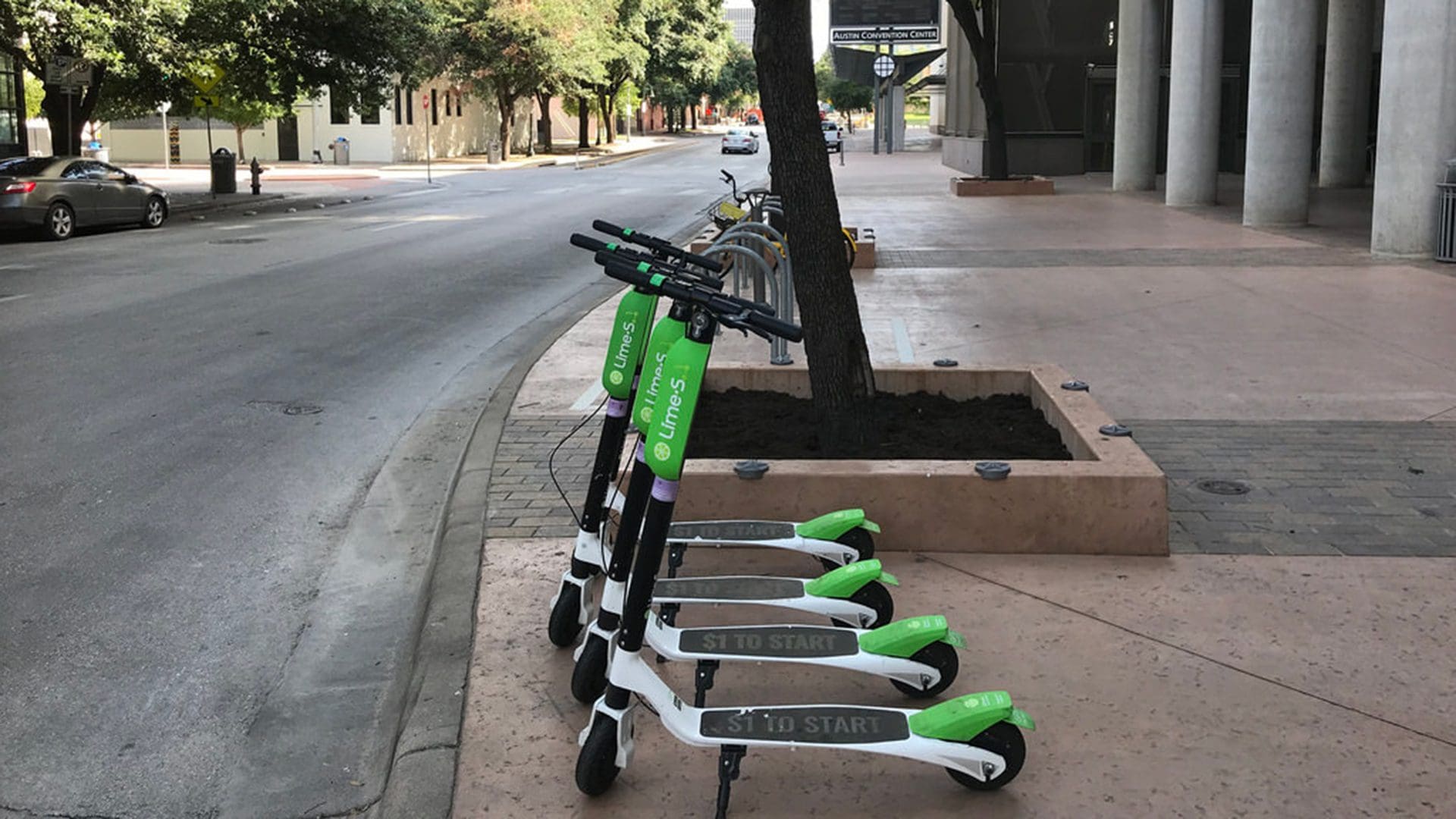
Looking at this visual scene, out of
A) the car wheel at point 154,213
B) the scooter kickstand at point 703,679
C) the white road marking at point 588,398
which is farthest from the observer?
→ the car wheel at point 154,213

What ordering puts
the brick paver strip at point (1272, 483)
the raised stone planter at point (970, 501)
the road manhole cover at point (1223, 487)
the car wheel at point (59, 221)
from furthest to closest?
1. the car wheel at point (59, 221)
2. the road manhole cover at point (1223, 487)
3. the brick paver strip at point (1272, 483)
4. the raised stone planter at point (970, 501)

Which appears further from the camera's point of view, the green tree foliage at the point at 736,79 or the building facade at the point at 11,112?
the green tree foliage at the point at 736,79

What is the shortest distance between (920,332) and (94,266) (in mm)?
12231

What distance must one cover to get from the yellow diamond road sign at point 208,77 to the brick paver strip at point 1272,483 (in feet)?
74.6

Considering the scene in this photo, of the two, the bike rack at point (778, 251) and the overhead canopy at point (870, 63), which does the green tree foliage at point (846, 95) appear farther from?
the bike rack at point (778, 251)

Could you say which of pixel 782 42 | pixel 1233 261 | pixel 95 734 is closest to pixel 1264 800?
pixel 95 734

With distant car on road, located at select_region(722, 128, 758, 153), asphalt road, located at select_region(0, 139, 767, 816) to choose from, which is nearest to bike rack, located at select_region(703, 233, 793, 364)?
asphalt road, located at select_region(0, 139, 767, 816)

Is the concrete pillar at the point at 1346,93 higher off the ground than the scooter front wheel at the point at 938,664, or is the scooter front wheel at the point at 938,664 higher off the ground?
the concrete pillar at the point at 1346,93

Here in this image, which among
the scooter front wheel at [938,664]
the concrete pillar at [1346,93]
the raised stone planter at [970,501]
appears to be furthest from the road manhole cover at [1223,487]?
the concrete pillar at [1346,93]

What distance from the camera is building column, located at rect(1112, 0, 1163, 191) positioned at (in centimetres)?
3044

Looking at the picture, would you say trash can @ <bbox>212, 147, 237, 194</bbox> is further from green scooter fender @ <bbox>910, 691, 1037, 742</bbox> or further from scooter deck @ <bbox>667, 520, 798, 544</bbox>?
green scooter fender @ <bbox>910, 691, 1037, 742</bbox>

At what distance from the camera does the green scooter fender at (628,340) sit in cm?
454

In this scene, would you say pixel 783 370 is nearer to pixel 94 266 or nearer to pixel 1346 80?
pixel 94 266

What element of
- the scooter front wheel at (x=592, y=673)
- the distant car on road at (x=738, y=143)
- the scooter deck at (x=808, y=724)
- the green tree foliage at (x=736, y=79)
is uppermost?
the green tree foliage at (x=736, y=79)
